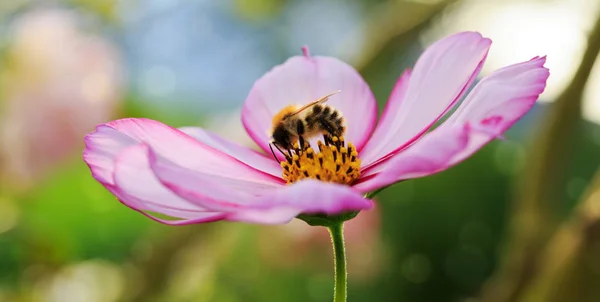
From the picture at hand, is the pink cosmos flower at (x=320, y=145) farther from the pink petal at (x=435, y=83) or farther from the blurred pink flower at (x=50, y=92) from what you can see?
the blurred pink flower at (x=50, y=92)

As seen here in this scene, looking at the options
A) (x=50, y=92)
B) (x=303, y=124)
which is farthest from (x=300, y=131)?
(x=50, y=92)

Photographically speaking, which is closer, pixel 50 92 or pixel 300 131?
pixel 300 131

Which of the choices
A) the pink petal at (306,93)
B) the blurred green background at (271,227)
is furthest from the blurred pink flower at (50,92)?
the pink petal at (306,93)

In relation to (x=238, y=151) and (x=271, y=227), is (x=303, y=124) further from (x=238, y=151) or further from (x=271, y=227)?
(x=271, y=227)

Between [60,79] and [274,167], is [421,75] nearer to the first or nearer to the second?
[274,167]

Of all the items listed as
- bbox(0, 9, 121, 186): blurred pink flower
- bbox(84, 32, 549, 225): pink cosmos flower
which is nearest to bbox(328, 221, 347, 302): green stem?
bbox(84, 32, 549, 225): pink cosmos flower

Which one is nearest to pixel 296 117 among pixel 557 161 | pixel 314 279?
pixel 557 161
